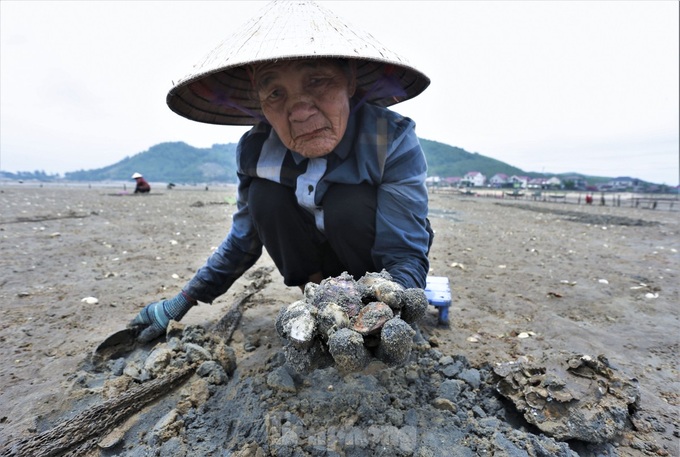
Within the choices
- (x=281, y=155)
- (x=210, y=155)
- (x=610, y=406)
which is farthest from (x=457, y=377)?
(x=210, y=155)

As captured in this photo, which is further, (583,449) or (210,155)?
(210,155)

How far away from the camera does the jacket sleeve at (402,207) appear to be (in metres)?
1.72

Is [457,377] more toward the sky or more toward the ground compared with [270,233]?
more toward the ground

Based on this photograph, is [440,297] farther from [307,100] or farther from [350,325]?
[307,100]

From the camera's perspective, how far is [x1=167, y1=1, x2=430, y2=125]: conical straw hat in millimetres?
1344

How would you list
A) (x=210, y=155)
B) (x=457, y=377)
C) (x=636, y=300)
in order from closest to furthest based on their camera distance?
(x=457, y=377) < (x=636, y=300) < (x=210, y=155)

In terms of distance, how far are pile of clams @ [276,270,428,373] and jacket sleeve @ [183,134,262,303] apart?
1.15 m

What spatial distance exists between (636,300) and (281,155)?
3474mm

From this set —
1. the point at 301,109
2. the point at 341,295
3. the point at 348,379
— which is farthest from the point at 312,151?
the point at 348,379

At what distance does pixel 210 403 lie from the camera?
162cm

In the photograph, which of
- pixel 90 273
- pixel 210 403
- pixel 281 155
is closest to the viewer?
pixel 210 403

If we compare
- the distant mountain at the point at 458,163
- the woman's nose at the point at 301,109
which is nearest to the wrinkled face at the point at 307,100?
the woman's nose at the point at 301,109

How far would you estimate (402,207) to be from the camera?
5.85ft

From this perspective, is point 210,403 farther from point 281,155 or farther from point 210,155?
point 210,155
